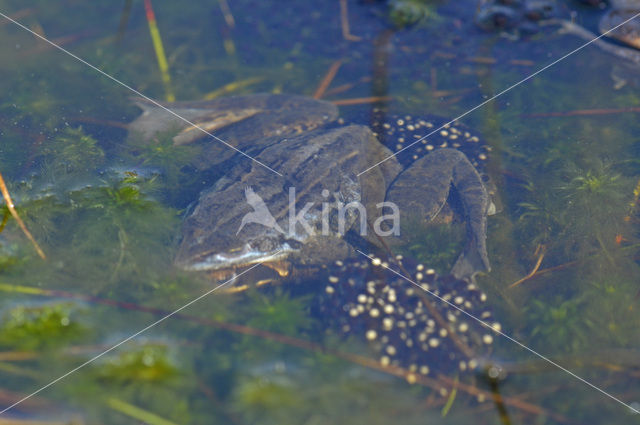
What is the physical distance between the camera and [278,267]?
5.64m

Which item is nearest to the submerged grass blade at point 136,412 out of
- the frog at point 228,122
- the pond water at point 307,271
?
the pond water at point 307,271

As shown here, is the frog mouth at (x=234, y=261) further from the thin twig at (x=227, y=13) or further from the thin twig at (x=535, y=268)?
the thin twig at (x=227, y=13)

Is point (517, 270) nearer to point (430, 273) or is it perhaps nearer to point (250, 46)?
point (430, 273)

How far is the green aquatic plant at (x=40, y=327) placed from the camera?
4.60m

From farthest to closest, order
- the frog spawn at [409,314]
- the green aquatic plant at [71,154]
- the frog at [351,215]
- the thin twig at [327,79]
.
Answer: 1. the thin twig at [327,79]
2. the green aquatic plant at [71,154]
3. the frog at [351,215]
4. the frog spawn at [409,314]

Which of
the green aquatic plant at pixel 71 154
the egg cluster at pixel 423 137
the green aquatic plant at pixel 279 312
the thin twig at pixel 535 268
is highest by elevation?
the green aquatic plant at pixel 71 154

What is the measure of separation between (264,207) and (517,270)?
2876 mm

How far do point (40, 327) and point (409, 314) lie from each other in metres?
3.41

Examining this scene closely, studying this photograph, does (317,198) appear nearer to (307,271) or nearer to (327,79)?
(307,271)

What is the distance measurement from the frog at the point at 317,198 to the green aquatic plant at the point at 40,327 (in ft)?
3.68

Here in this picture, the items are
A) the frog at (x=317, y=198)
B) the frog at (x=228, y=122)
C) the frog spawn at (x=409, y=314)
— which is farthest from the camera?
the frog at (x=228, y=122)

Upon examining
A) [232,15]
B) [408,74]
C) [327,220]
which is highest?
[232,15]

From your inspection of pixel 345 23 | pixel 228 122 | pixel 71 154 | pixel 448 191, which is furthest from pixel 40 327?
pixel 345 23

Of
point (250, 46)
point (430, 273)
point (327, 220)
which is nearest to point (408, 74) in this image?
point (250, 46)
